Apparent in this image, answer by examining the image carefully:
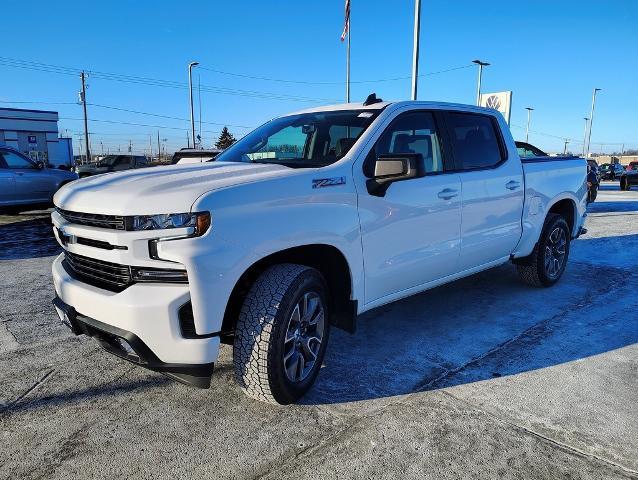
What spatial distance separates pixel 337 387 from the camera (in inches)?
126

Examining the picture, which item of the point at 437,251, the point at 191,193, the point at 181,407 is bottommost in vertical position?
the point at 181,407

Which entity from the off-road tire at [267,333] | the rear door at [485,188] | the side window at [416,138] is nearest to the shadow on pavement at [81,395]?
the off-road tire at [267,333]

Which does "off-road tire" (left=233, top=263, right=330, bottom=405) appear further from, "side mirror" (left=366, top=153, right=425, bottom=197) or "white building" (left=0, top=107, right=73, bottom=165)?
Result: "white building" (left=0, top=107, right=73, bottom=165)

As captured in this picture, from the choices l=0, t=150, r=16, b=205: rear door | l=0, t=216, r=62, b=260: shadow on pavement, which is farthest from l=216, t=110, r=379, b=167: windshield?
l=0, t=150, r=16, b=205: rear door

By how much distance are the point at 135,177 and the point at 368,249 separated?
155 centimetres

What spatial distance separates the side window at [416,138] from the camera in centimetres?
366

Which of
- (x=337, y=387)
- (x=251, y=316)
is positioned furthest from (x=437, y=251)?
(x=251, y=316)

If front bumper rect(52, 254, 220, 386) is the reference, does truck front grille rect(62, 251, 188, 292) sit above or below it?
above

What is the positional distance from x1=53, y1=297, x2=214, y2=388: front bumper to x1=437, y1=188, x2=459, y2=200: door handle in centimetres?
222

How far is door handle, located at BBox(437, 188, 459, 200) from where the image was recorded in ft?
12.5

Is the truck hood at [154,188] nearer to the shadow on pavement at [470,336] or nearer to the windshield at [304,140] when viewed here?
the windshield at [304,140]

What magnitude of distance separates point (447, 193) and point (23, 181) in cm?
1060

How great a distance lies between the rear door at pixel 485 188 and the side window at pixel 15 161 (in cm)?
1059

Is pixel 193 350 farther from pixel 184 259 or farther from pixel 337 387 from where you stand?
pixel 337 387
